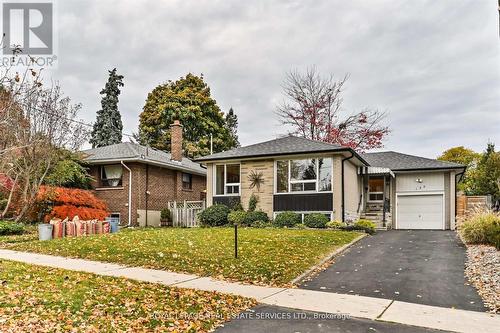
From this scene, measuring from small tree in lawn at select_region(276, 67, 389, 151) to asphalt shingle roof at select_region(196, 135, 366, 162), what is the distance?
11.5 metres

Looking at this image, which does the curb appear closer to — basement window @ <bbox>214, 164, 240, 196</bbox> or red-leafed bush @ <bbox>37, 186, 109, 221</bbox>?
basement window @ <bbox>214, 164, 240, 196</bbox>

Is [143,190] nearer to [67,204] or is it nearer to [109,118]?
[67,204]

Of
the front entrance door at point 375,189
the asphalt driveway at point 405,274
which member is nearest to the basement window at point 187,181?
the front entrance door at point 375,189

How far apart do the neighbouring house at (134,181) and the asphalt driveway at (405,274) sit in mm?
12339

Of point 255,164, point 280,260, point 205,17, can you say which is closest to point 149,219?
point 255,164

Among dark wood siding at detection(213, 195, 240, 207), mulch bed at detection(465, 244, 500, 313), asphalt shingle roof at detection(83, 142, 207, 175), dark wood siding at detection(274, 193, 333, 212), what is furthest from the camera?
asphalt shingle roof at detection(83, 142, 207, 175)

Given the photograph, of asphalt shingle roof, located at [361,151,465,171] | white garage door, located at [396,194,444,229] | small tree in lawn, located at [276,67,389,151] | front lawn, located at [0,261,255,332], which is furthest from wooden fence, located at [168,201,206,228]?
small tree in lawn, located at [276,67,389,151]

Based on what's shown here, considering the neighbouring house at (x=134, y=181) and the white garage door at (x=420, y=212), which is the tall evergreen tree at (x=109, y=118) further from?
the white garage door at (x=420, y=212)

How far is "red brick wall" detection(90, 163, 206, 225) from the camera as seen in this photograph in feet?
71.5

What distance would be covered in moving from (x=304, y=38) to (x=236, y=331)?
609 inches

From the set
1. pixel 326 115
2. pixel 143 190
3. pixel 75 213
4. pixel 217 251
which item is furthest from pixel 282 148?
pixel 326 115

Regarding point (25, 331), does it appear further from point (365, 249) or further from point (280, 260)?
point (365, 249)

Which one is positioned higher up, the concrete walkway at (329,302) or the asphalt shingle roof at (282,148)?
the asphalt shingle roof at (282,148)

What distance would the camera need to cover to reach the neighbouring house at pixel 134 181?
21.7 meters
